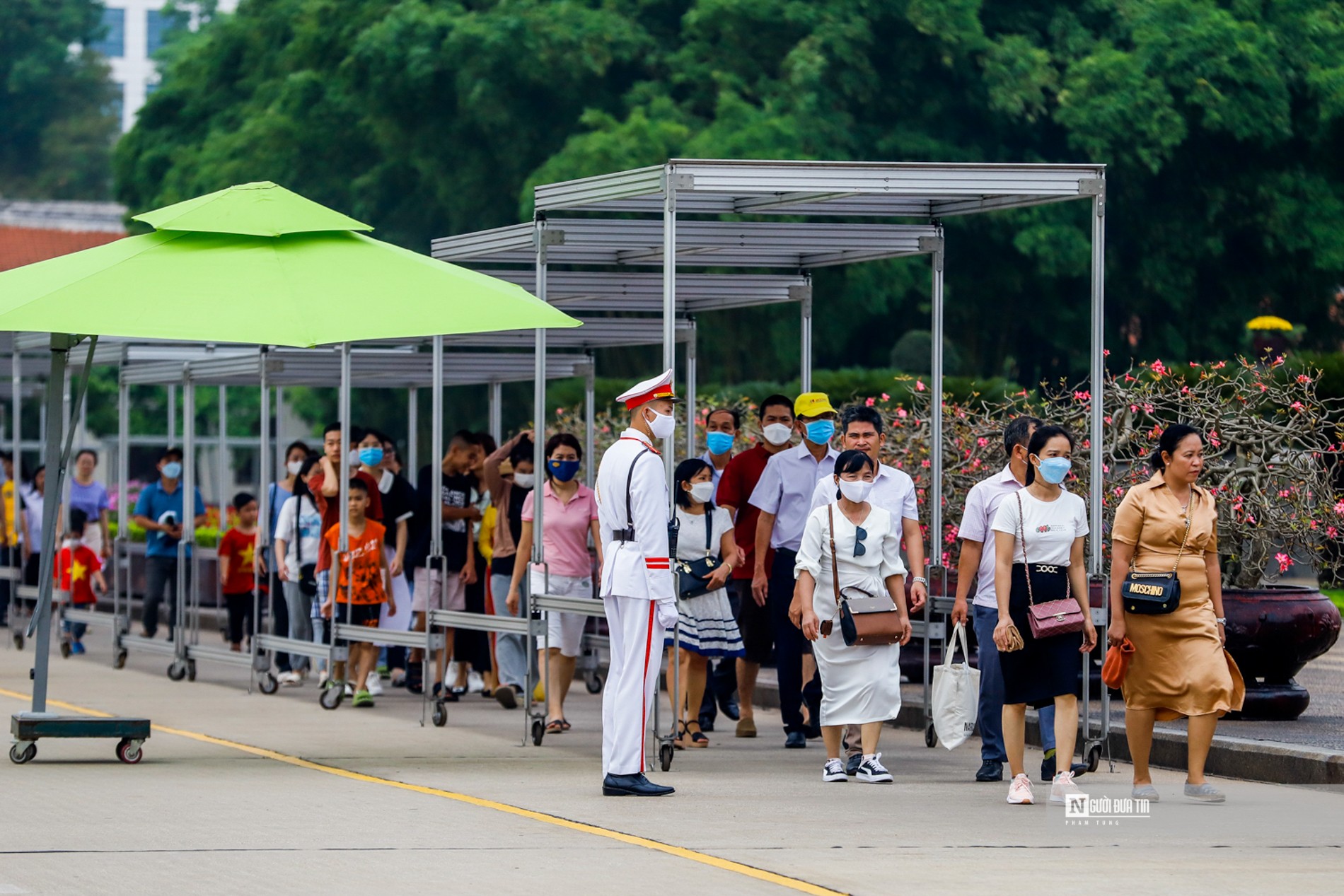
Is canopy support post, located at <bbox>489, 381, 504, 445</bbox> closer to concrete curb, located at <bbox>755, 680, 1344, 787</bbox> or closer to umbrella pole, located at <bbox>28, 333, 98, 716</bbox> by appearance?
umbrella pole, located at <bbox>28, 333, 98, 716</bbox>

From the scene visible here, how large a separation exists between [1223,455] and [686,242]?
3.99 m

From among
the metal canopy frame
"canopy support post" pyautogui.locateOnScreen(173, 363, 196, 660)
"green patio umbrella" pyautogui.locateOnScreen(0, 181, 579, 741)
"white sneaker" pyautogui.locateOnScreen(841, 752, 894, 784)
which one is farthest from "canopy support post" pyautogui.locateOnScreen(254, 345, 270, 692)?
"white sneaker" pyautogui.locateOnScreen(841, 752, 894, 784)

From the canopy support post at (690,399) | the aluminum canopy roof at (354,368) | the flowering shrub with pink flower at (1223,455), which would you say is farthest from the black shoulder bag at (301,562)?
the flowering shrub with pink flower at (1223,455)

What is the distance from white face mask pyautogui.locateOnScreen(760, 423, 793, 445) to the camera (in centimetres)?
1256

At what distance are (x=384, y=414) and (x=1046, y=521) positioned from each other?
30.5m

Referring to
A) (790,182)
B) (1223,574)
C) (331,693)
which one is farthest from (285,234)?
(1223,574)

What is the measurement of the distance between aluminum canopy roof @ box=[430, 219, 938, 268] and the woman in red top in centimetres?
555

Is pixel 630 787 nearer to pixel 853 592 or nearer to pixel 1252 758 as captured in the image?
pixel 853 592

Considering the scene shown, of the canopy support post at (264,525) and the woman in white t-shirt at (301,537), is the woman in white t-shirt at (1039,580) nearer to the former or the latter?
the woman in white t-shirt at (301,537)

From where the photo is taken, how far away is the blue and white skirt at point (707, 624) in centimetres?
1216

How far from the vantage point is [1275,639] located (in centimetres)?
1228

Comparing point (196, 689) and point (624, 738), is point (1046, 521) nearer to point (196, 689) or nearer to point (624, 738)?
point (624, 738)

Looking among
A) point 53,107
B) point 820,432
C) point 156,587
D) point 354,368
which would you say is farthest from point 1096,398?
point 53,107

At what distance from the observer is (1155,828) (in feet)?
29.4
